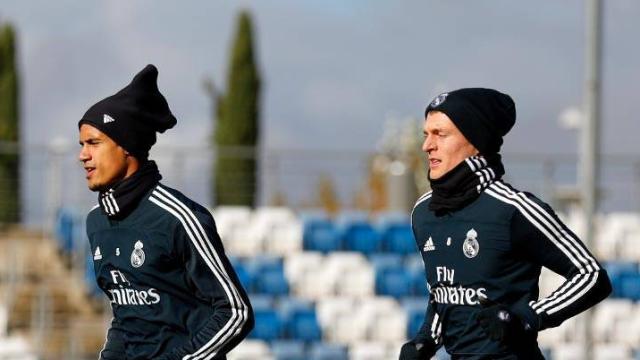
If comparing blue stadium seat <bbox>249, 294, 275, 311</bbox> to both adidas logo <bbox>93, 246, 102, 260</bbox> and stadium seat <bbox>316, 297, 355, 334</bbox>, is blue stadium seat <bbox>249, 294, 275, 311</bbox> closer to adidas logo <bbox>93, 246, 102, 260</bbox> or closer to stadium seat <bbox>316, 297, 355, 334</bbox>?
stadium seat <bbox>316, 297, 355, 334</bbox>

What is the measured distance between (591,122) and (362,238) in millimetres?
4652

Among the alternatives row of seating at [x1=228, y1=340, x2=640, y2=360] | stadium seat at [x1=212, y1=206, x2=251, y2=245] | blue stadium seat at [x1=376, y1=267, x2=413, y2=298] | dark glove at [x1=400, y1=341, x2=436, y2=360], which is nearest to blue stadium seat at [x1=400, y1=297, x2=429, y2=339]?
row of seating at [x1=228, y1=340, x2=640, y2=360]

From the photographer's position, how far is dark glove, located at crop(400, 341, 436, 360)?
6.39m

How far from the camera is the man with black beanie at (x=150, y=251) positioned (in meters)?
6.20

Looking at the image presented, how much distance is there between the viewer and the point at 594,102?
18.7 m

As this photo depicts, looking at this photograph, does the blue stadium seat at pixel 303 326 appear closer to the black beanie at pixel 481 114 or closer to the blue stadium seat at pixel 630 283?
the blue stadium seat at pixel 630 283

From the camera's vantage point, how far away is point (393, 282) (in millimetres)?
21172

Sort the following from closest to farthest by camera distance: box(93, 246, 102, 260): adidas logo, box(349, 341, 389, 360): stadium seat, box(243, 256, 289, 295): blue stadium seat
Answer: box(93, 246, 102, 260): adidas logo, box(349, 341, 389, 360): stadium seat, box(243, 256, 289, 295): blue stadium seat

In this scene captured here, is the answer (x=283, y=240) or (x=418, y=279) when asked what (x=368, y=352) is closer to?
(x=418, y=279)

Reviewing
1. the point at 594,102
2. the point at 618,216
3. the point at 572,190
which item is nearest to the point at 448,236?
the point at 594,102

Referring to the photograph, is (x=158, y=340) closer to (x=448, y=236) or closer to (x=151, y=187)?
(x=151, y=187)

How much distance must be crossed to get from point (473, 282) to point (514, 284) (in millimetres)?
160

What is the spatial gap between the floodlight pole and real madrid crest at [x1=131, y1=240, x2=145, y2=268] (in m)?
12.4

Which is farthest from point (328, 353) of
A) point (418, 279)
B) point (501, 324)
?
point (501, 324)
